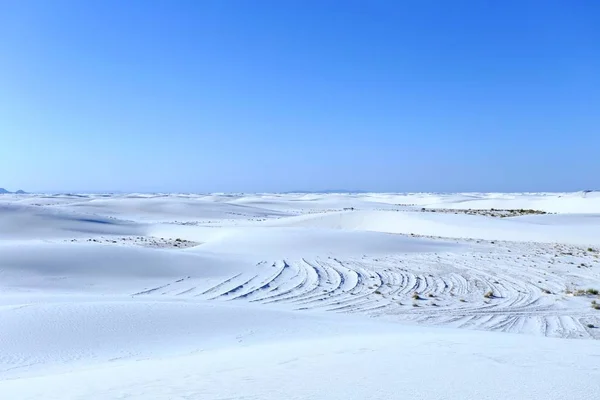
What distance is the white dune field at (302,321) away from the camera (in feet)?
15.8

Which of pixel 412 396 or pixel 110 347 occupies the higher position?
pixel 412 396

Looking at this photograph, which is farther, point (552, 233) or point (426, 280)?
point (552, 233)

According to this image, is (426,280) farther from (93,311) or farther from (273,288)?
(93,311)

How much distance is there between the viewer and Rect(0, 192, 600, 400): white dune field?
4801 millimetres

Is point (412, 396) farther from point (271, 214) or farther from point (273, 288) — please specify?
point (271, 214)

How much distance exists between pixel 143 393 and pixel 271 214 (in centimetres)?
4897

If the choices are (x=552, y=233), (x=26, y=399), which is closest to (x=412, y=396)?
(x=26, y=399)

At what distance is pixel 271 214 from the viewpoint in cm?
5338

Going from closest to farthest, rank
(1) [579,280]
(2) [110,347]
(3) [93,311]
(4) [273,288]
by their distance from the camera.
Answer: (2) [110,347], (3) [93,311], (4) [273,288], (1) [579,280]

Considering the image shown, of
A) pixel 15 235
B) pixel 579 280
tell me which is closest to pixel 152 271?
pixel 579 280

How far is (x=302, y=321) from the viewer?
8781 mm

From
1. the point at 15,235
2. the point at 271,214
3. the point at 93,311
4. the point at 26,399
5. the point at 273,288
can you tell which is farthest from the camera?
the point at 271,214

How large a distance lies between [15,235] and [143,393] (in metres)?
25.6

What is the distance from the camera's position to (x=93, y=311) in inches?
322
